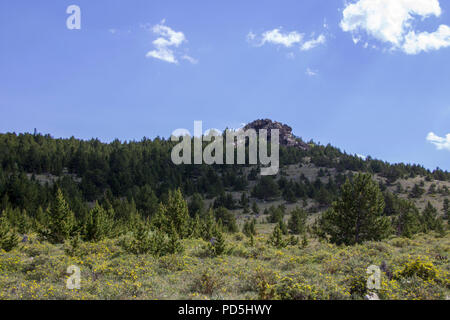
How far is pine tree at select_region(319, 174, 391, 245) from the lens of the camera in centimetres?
2569

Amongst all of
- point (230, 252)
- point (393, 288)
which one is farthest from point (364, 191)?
point (393, 288)

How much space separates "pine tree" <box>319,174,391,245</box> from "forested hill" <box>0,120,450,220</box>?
178 feet

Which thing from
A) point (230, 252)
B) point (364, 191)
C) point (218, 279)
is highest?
point (364, 191)

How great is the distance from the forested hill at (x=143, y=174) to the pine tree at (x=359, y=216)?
54.4 meters

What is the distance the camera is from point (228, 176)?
4203 inches

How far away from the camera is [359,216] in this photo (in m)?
26.1

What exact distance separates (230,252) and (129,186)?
273 ft

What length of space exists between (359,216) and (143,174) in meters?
88.1

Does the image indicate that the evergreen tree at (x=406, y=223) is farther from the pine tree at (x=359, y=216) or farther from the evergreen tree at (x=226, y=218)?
the evergreen tree at (x=226, y=218)

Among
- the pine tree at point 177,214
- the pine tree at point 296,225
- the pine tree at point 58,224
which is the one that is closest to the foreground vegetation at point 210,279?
the pine tree at point 58,224

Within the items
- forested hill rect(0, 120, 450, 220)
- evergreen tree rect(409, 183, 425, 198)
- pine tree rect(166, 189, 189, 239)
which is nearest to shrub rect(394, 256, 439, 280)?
pine tree rect(166, 189, 189, 239)
